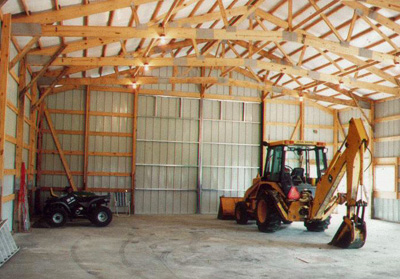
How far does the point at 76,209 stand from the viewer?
13016 mm

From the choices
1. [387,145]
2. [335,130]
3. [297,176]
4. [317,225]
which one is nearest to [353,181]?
[297,176]

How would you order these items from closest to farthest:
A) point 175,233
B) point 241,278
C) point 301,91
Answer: point 241,278
point 175,233
point 301,91

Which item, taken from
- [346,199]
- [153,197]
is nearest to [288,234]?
[346,199]

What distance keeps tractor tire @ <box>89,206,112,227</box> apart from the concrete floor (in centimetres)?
25

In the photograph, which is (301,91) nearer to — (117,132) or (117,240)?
(117,132)

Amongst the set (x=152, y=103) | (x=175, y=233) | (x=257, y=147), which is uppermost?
(x=152, y=103)

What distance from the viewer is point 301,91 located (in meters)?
17.2

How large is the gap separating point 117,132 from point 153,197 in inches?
111

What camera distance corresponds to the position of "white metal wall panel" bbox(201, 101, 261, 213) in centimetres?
1809

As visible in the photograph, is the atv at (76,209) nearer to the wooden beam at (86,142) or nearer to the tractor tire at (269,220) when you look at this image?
the wooden beam at (86,142)

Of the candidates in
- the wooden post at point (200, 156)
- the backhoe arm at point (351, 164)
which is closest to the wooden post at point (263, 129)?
the wooden post at point (200, 156)

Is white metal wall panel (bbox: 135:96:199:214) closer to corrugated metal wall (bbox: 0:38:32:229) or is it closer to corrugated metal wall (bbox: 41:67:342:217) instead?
corrugated metal wall (bbox: 41:67:342:217)

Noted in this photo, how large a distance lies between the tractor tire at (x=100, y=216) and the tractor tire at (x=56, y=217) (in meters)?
0.74

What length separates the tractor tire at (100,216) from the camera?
12.9 meters
